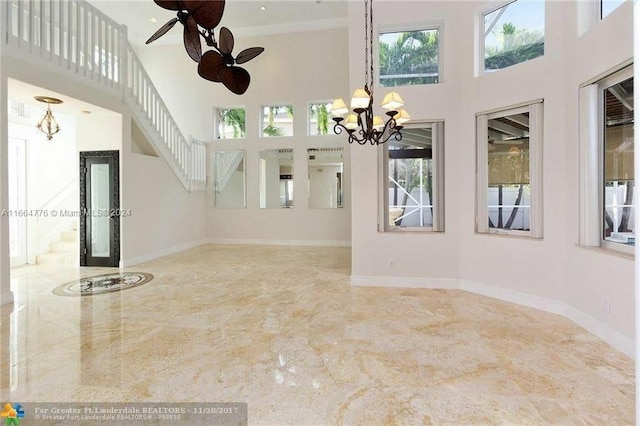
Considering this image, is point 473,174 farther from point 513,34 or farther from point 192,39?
point 192,39

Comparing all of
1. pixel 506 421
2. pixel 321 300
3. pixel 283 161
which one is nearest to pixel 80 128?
pixel 283 161

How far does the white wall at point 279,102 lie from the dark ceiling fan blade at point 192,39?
24.0 feet

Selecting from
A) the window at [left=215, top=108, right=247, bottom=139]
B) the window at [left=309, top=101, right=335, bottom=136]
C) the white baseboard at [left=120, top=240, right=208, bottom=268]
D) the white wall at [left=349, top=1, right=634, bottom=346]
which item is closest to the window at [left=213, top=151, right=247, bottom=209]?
the window at [left=215, top=108, right=247, bottom=139]

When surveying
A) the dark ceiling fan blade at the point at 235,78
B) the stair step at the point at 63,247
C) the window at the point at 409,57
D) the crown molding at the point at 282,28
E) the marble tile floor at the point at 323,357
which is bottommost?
the marble tile floor at the point at 323,357

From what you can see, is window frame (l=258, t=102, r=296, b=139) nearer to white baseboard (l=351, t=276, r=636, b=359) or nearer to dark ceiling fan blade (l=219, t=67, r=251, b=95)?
white baseboard (l=351, t=276, r=636, b=359)

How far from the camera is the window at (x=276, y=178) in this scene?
8.77 meters

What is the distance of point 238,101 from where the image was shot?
8859mm

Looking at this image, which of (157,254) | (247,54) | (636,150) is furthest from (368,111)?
(157,254)

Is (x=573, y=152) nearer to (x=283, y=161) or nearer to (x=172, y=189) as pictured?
(x=283, y=161)

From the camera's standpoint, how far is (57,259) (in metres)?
6.42

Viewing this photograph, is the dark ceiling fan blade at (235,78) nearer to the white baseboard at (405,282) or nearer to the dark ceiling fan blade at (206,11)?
the dark ceiling fan blade at (206,11)

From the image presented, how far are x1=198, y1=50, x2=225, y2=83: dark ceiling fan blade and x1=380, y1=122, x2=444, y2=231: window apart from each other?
352cm

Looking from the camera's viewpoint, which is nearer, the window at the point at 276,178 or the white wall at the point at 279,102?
the white wall at the point at 279,102

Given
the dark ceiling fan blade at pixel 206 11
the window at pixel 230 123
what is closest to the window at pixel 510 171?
the dark ceiling fan blade at pixel 206 11
